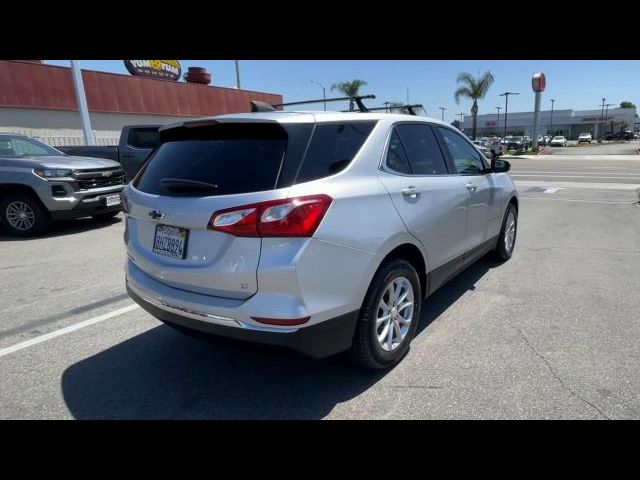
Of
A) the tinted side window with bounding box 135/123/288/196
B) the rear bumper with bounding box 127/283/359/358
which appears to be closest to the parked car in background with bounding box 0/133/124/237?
the tinted side window with bounding box 135/123/288/196

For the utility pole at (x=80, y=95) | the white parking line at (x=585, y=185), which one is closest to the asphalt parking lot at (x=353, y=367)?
the white parking line at (x=585, y=185)

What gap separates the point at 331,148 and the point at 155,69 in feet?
77.9

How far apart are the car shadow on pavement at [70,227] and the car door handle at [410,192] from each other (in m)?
7.00

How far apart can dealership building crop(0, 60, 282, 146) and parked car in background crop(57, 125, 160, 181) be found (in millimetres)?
8808

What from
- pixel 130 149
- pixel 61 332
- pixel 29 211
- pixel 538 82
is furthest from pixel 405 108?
pixel 538 82

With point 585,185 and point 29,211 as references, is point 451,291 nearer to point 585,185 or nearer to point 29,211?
point 29,211

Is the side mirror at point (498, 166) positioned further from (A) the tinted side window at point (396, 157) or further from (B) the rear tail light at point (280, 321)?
(B) the rear tail light at point (280, 321)

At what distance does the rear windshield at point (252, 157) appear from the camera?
235 cm

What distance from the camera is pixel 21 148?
7836 millimetres

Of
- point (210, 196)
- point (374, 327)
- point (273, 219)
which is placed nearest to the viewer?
point (273, 219)

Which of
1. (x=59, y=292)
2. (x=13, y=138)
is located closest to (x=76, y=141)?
(x=13, y=138)
